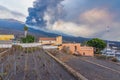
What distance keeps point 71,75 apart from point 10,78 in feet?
11.1

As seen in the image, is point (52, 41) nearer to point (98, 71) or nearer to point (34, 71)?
point (98, 71)

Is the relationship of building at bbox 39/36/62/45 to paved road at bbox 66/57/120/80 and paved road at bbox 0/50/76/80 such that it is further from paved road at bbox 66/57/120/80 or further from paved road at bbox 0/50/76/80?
paved road at bbox 0/50/76/80

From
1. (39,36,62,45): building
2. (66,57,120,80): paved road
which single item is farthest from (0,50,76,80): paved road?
(39,36,62,45): building

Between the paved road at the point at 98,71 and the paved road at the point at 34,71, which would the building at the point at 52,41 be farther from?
the paved road at the point at 34,71

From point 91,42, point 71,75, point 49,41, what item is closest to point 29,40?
point 49,41

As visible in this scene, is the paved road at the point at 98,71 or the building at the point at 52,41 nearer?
the paved road at the point at 98,71

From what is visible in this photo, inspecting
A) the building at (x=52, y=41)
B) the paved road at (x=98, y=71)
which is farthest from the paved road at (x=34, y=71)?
the building at (x=52, y=41)

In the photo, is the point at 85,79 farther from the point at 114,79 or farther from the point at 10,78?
the point at 10,78

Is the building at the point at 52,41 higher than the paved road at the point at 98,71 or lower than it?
higher

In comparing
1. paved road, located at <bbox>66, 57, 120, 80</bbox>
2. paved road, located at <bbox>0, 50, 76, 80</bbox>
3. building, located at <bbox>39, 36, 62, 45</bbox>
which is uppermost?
building, located at <bbox>39, 36, 62, 45</bbox>

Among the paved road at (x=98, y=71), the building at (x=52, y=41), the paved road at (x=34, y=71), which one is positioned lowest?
the paved road at (x=98, y=71)

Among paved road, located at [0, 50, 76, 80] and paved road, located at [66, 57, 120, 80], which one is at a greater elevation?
paved road, located at [0, 50, 76, 80]

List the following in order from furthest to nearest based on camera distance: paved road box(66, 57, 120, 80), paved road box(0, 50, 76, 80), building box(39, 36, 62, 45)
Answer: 1. building box(39, 36, 62, 45)
2. paved road box(66, 57, 120, 80)
3. paved road box(0, 50, 76, 80)

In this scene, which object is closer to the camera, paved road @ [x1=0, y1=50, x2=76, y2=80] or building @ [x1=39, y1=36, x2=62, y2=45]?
paved road @ [x1=0, y1=50, x2=76, y2=80]
